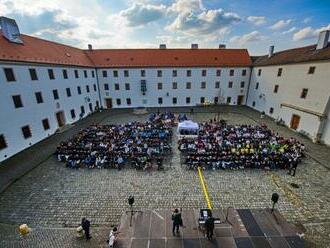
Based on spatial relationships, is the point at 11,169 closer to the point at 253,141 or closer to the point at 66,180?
the point at 66,180

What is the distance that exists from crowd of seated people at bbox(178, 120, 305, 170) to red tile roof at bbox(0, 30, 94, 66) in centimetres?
1864

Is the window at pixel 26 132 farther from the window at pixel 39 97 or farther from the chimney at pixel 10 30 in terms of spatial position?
the chimney at pixel 10 30

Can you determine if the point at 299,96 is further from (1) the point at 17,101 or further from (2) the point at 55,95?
(1) the point at 17,101

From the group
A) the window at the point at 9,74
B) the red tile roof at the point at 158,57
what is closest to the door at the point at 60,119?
the window at the point at 9,74

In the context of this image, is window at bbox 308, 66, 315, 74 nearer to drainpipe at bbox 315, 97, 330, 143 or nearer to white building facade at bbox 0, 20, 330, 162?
white building facade at bbox 0, 20, 330, 162

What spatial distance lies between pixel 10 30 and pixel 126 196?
21415 mm

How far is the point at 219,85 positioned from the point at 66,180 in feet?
99.3

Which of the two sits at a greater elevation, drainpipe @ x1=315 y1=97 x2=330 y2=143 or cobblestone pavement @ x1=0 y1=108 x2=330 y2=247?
drainpipe @ x1=315 y1=97 x2=330 y2=143

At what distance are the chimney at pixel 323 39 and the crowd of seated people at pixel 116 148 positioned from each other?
21.1m

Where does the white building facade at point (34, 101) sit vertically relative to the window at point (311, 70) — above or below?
below

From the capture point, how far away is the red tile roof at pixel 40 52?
16.5 metres

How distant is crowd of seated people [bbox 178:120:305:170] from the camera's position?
1309 centimetres

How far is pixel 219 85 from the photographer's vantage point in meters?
33.3

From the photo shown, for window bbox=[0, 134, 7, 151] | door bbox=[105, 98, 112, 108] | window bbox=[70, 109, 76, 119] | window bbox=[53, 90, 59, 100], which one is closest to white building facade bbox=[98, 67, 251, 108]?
door bbox=[105, 98, 112, 108]
